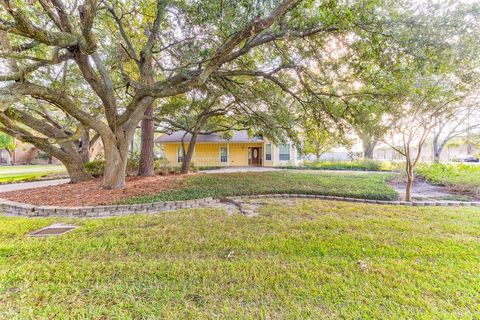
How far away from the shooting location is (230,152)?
777 inches

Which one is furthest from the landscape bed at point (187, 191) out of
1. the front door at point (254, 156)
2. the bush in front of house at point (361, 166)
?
the front door at point (254, 156)

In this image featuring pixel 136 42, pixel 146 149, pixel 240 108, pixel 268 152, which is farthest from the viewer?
pixel 268 152

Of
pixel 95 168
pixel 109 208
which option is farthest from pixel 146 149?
pixel 109 208

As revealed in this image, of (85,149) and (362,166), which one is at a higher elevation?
(85,149)

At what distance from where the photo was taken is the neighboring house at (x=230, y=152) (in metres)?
19.0

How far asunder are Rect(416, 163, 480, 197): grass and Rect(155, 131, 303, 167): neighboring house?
987 centimetres

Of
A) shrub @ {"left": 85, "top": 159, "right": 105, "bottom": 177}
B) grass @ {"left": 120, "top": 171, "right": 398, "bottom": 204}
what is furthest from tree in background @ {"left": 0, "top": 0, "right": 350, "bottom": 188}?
shrub @ {"left": 85, "top": 159, "right": 105, "bottom": 177}

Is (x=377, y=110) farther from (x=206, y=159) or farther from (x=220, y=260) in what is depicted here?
(x=206, y=159)

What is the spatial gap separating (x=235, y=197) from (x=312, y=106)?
4218 mm

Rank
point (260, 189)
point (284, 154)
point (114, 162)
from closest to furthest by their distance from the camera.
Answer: point (114, 162) → point (260, 189) → point (284, 154)

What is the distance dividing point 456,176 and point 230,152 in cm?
1545

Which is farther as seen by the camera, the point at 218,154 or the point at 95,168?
the point at 218,154

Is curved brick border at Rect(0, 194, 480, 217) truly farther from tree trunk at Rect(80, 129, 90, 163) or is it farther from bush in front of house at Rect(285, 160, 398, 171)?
bush in front of house at Rect(285, 160, 398, 171)

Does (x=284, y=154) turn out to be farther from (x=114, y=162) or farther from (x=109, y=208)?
(x=109, y=208)
